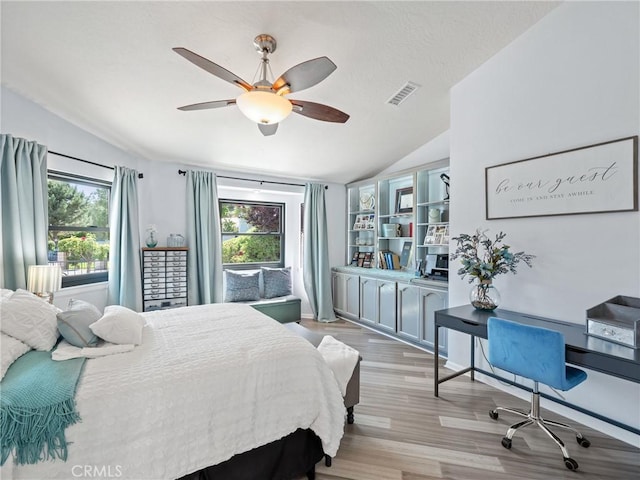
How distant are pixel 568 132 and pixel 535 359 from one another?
166 centimetres

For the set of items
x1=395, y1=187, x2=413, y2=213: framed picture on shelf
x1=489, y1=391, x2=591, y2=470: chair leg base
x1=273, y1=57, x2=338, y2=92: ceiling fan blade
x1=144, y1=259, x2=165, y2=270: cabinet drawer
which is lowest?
x1=489, y1=391, x2=591, y2=470: chair leg base

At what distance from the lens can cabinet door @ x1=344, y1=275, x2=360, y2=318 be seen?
175 inches

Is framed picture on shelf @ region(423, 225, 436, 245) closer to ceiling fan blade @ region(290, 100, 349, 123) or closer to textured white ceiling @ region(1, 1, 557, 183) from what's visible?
textured white ceiling @ region(1, 1, 557, 183)

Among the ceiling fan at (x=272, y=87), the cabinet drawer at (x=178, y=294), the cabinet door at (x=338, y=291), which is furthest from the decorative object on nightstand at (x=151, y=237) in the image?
the cabinet door at (x=338, y=291)

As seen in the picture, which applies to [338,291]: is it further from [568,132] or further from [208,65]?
[208,65]

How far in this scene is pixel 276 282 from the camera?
4.62 m

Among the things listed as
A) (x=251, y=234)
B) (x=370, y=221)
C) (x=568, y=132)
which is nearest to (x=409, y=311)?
(x=370, y=221)

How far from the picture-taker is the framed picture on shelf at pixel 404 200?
4.04 meters

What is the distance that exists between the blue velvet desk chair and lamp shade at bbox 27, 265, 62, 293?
321cm

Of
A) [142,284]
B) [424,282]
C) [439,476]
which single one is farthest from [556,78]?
[142,284]

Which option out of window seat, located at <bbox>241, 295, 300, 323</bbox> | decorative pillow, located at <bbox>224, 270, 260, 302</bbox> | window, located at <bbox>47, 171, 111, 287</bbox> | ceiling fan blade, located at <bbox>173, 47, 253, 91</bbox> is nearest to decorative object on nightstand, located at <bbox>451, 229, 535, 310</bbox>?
ceiling fan blade, located at <bbox>173, 47, 253, 91</bbox>

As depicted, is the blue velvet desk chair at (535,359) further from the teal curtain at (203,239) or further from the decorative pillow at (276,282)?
the teal curtain at (203,239)

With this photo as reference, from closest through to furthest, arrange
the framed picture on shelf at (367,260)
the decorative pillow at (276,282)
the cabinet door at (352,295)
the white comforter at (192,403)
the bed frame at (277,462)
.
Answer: the white comforter at (192,403)
the bed frame at (277,462)
the cabinet door at (352,295)
the decorative pillow at (276,282)
the framed picture on shelf at (367,260)

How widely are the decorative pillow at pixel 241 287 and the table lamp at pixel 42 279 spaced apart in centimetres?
220
